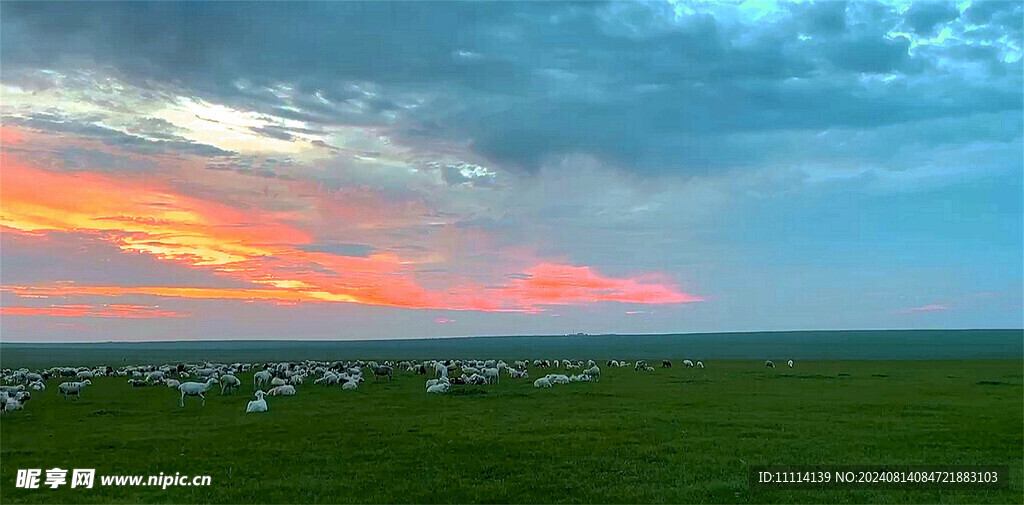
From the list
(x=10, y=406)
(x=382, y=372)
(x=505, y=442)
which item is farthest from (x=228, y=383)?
(x=505, y=442)

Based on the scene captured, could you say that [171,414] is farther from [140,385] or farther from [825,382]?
[825,382]

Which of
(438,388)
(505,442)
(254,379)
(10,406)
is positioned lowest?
(505,442)

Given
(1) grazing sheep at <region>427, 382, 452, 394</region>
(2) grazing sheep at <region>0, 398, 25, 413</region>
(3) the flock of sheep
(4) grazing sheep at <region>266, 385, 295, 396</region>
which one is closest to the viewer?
(2) grazing sheep at <region>0, 398, 25, 413</region>

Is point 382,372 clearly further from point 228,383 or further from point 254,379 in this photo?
point 228,383

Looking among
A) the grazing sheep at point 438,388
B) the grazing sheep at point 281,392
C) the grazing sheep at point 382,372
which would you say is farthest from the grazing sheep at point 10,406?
the grazing sheep at point 382,372

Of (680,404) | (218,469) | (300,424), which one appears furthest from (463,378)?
(218,469)

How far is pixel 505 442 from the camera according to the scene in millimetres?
18062

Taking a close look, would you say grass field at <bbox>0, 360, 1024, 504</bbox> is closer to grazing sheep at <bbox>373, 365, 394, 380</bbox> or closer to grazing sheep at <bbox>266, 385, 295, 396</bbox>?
grazing sheep at <bbox>266, 385, 295, 396</bbox>

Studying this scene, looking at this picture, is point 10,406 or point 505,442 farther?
point 10,406

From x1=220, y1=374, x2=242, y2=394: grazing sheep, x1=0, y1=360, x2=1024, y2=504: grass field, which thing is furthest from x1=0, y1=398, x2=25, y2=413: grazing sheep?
x1=220, y1=374, x2=242, y2=394: grazing sheep

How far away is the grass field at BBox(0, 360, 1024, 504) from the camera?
13734 millimetres

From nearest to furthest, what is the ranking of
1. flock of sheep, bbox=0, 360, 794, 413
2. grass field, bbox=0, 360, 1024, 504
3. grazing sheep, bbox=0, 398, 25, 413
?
grass field, bbox=0, 360, 1024, 504 < grazing sheep, bbox=0, 398, 25, 413 < flock of sheep, bbox=0, 360, 794, 413

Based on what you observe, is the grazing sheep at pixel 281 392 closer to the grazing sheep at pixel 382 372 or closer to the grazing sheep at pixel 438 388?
the grazing sheep at pixel 438 388

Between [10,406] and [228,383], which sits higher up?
[228,383]
